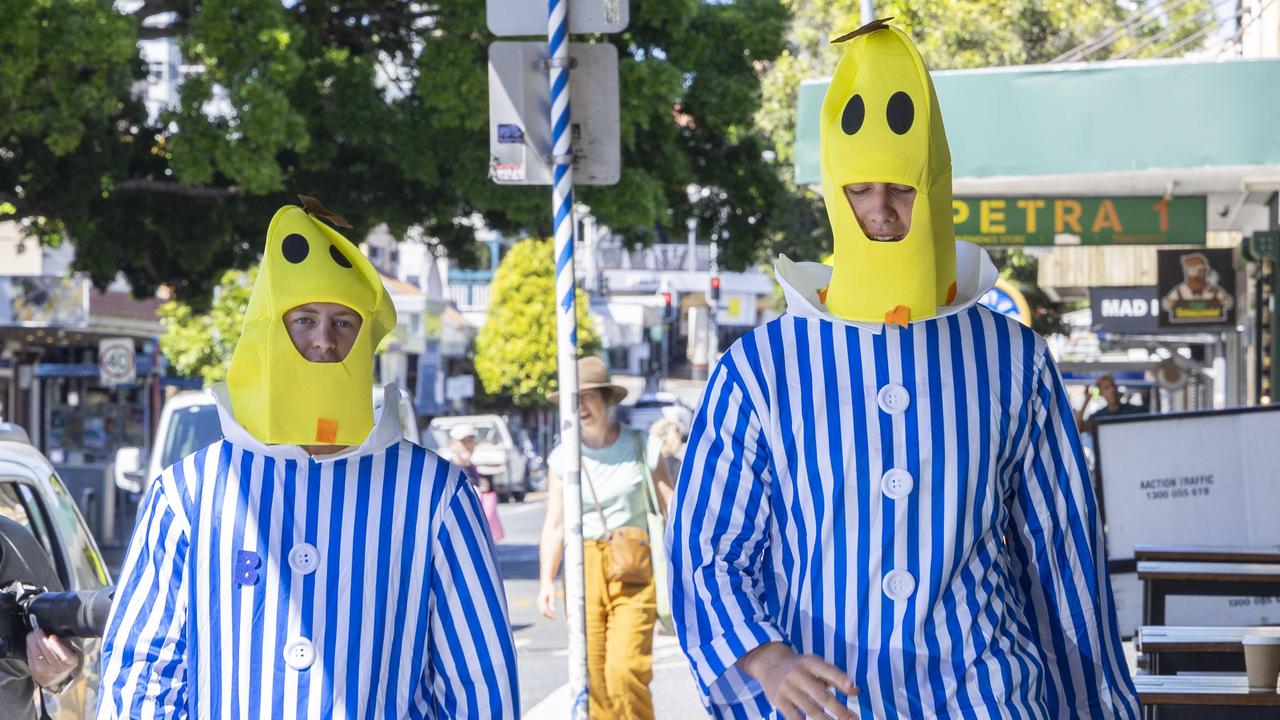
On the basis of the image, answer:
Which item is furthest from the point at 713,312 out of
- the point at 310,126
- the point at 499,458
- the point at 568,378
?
the point at 568,378

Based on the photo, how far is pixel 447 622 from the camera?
10.9 feet

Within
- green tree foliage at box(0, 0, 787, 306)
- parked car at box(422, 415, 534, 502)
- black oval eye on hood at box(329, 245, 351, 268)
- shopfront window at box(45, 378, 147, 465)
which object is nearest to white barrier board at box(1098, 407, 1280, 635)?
black oval eye on hood at box(329, 245, 351, 268)

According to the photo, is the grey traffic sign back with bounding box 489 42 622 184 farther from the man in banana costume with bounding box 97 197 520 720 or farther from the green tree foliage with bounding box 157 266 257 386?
the green tree foliage with bounding box 157 266 257 386

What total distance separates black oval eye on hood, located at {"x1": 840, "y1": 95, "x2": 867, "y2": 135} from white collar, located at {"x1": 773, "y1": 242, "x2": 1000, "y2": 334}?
9.9 inches

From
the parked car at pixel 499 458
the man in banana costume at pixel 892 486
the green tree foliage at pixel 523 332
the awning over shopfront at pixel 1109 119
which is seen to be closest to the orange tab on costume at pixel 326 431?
the man in banana costume at pixel 892 486

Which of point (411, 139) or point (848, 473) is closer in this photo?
point (848, 473)

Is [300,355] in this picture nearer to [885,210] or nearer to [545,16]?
[885,210]

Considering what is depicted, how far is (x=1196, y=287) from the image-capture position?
18.2 metres

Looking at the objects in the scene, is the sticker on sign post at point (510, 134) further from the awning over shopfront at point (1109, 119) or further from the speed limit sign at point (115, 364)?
the speed limit sign at point (115, 364)

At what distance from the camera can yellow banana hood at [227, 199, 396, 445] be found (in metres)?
3.33

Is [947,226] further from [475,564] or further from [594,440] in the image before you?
[594,440]

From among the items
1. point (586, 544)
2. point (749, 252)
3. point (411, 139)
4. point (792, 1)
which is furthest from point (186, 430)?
point (792, 1)

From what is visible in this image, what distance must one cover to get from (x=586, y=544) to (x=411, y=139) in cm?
1040

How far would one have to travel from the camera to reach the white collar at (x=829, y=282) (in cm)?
310
